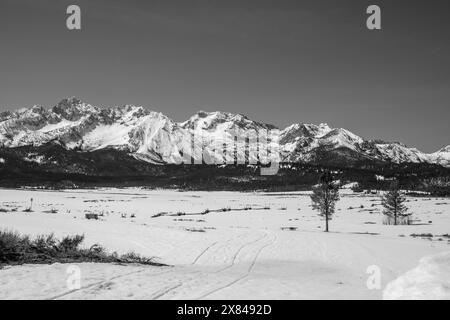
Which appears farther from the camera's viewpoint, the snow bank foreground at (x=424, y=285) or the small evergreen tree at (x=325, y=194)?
the small evergreen tree at (x=325, y=194)

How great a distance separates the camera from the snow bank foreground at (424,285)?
959 cm

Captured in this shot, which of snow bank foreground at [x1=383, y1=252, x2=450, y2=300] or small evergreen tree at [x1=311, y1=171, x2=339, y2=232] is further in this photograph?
small evergreen tree at [x1=311, y1=171, x2=339, y2=232]

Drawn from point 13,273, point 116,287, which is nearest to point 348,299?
point 116,287

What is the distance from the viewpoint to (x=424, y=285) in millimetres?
10383

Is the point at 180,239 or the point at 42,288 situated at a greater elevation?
the point at 42,288

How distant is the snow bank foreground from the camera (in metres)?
9.59

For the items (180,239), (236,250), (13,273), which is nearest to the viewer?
(13,273)

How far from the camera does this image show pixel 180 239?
29094 millimetres

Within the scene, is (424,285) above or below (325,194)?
above

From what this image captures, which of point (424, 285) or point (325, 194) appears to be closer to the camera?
point (424, 285)
